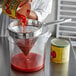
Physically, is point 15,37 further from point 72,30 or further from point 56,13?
point 72,30

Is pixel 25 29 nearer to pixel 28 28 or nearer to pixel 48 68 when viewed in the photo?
pixel 28 28

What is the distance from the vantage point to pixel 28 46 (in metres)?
1.04

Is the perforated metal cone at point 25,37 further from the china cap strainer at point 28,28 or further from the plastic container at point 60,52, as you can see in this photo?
the plastic container at point 60,52

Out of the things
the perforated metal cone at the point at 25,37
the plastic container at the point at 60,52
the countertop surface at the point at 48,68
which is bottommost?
the countertop surface at the point at 48,68

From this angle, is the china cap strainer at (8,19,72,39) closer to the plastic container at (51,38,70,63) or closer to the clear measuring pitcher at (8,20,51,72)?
the clear measuring pitcher at (8,20,51,72)

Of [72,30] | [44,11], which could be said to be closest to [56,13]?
[72,30]

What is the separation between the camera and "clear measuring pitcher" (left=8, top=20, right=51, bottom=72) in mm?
1016

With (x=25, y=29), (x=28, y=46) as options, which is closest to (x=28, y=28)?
(x=25, y=29)

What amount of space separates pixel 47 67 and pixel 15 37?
8.1 inches

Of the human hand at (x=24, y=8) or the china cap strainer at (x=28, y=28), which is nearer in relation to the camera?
the china cap strainer at (x=28, y=28)

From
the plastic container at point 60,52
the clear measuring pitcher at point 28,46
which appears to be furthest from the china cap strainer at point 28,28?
the plastic container at point 60,52

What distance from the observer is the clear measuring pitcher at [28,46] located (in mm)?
1016

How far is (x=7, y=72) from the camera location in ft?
3.44

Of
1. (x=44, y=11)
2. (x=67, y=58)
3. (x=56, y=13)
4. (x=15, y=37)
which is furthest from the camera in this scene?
(x=56, y=13)
